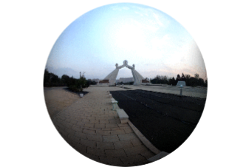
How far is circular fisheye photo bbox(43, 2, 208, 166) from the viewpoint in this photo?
84.9 inches

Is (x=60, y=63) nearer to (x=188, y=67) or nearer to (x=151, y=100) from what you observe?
(x=151, y=100)

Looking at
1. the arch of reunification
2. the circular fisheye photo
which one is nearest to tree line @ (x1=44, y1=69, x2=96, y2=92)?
the circular fisheye photo

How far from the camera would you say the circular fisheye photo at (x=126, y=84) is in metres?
2.16

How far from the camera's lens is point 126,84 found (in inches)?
93.7

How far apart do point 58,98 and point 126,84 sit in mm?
1619

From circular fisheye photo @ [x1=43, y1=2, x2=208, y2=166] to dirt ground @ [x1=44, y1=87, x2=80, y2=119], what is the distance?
23mm

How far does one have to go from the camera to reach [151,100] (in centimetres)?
232

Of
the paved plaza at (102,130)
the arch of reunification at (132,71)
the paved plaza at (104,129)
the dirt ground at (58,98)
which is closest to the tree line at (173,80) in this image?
the paved plaza at (104,129)

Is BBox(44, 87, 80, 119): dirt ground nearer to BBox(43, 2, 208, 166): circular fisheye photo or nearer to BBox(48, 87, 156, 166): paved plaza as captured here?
BBox(43, 2, 208, 166): circular fisheye photo

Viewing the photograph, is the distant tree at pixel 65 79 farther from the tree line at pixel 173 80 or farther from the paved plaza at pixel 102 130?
the tree line at pixel 173 80

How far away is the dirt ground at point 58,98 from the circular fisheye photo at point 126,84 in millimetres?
23

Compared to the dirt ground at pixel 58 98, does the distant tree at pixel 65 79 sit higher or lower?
higher

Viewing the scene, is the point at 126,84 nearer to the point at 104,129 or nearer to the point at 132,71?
the point at 132,71

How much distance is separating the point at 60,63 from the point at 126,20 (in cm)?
165
